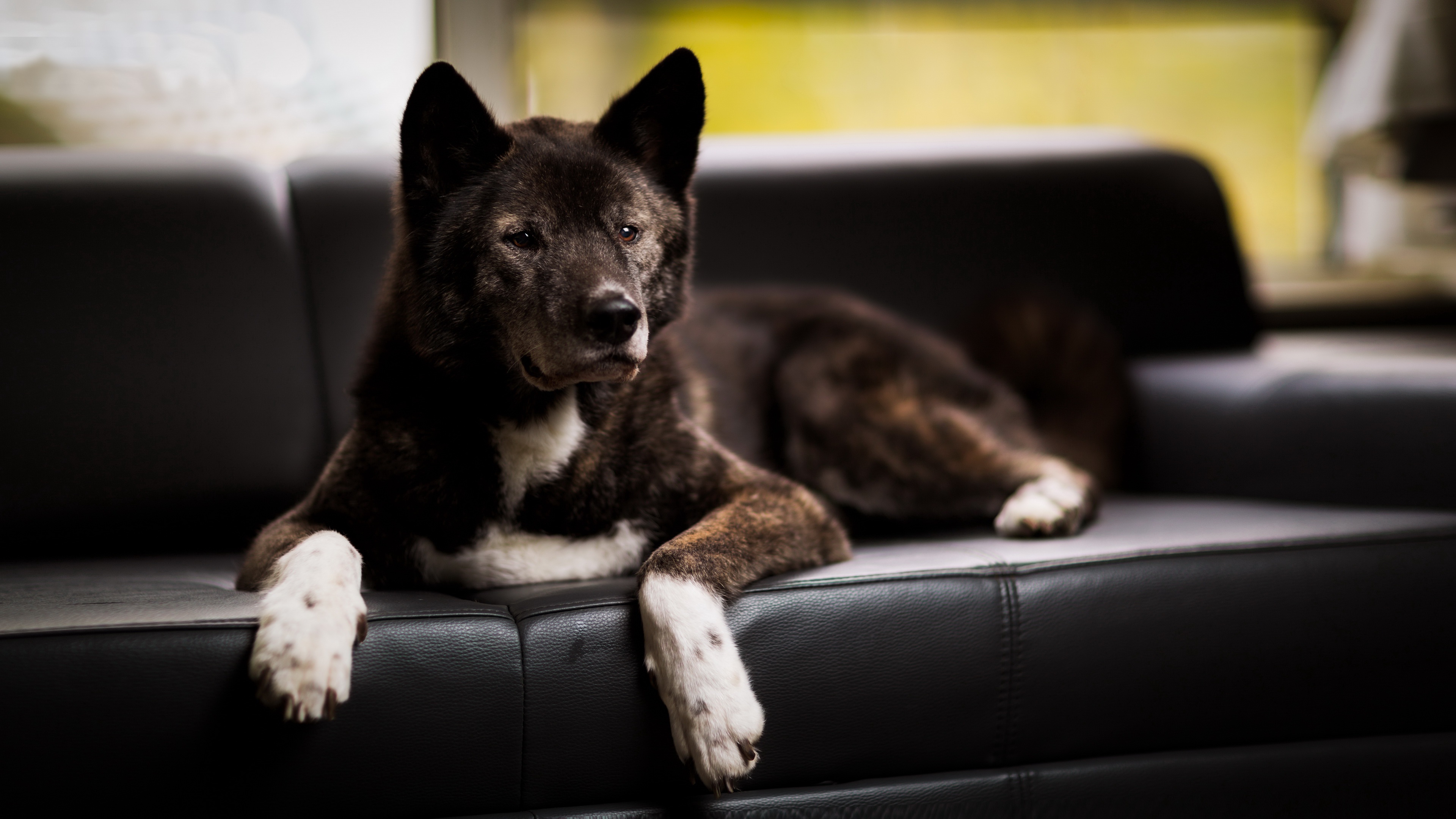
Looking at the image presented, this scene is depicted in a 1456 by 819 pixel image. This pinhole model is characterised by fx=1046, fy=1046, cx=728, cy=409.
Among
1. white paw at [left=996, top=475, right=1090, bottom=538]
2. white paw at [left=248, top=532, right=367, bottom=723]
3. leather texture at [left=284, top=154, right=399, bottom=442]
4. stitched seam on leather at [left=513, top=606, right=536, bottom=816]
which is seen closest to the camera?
white paw at [left=248, top=532, right=367, bottom=723]

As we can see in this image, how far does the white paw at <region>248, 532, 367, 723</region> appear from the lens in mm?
1096

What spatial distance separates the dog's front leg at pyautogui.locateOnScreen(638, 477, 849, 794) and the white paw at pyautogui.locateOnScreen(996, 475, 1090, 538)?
479 millimetres

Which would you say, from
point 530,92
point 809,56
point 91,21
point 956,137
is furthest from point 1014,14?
point 91,21

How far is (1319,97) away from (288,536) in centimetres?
348

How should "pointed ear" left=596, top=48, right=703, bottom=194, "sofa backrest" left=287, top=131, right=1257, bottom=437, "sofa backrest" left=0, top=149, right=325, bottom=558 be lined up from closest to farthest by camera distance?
"pointed ear" left=596, top=48, right=703, bottom=194, "sofa backrest" left=0, top=149, right=325, bottom=558, "sofa backrest" left=287, top=131, right=1257, bottom=437

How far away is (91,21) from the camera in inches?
107

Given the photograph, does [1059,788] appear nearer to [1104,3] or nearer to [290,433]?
[290,433]

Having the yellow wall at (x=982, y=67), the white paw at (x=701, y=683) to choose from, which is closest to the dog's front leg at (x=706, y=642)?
the white paw at (x=701, y=683)

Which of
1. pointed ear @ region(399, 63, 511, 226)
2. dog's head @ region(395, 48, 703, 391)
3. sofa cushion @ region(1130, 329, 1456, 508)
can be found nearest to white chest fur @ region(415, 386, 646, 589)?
dog's head @ region(395, 48, 703, 391)

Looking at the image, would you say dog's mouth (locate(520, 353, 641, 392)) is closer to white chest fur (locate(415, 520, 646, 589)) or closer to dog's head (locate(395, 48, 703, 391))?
dog's head (locate(395, 48, 703, 391))

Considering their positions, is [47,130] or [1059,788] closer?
[1059,788]

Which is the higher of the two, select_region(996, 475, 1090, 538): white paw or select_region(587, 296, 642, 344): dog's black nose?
select_region(587, 296, 642, 344): dog's black nose

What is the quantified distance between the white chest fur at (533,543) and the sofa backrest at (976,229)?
3.29 ft

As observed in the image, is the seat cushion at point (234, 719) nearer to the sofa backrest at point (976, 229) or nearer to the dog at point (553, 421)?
the dog at point (553, 421)
